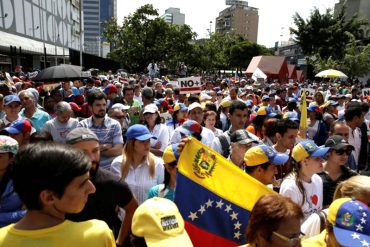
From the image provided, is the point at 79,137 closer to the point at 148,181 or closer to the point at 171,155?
the point at 171,155

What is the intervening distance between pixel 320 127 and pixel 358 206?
546cm

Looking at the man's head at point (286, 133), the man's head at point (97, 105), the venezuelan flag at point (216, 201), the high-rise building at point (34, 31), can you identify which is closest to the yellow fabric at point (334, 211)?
the venezuelan flag at point (216, 201)

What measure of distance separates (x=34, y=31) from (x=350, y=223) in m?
43.6

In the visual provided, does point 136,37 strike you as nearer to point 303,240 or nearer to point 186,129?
point 186,129

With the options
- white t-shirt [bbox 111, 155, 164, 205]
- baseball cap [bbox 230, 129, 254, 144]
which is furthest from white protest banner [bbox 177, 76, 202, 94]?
white t-shirt [bbox 111, 155, 164, 205]

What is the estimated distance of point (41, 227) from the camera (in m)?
1.58

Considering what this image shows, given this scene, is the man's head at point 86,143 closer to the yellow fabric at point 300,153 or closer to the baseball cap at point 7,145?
the baseball cap at point 7,145

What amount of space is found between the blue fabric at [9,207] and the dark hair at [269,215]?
190cm

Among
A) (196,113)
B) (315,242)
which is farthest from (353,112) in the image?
(315,242)

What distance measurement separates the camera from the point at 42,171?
1583 mm

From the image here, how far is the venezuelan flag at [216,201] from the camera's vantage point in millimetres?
2727

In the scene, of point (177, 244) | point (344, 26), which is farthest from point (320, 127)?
point (344, 26)

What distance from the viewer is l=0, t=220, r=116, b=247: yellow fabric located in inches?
60.5

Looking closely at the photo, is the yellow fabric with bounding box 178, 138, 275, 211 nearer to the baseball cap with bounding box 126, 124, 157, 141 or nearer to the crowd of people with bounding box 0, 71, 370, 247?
the crowd of people with bounding box 0, 71, 370, 247
